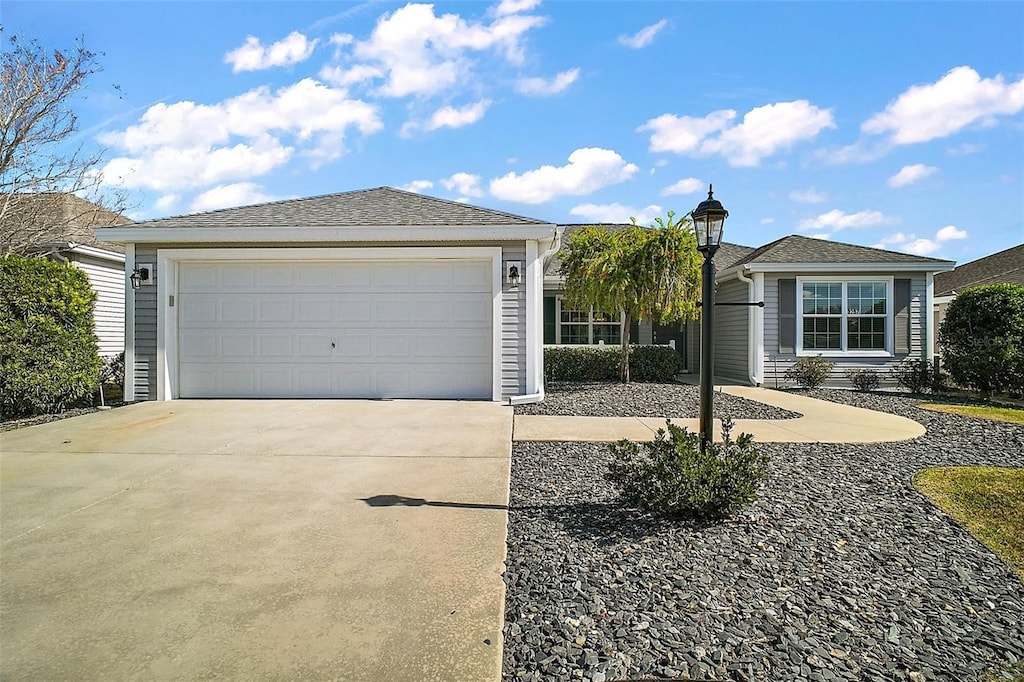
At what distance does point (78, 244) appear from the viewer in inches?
440

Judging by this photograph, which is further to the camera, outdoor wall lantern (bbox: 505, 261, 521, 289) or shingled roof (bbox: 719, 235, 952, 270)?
shingled roof (bbox: 719, 235, 952, 270)

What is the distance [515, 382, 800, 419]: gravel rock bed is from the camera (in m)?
8.34

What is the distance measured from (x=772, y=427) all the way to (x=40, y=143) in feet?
51.2

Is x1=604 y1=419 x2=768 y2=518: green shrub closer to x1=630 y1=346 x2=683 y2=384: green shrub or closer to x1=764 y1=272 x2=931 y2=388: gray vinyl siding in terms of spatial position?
x1=630 y1=346 x2=683 y2=384: green shrub

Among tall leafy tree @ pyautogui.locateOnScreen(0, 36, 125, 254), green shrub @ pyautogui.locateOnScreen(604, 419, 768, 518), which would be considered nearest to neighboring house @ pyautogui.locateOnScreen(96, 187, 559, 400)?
tall leafy tree @ pyautogui.locateOnScreen(0, 36, 125, 254)

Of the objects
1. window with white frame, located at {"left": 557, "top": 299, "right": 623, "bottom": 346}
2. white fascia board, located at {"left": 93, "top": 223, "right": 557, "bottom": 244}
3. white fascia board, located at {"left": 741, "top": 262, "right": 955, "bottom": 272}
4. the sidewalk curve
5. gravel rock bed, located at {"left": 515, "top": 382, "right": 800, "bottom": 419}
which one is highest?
white fascia board, located at {"left": 93, "top": 223, "right": 557, "bottom": 244}

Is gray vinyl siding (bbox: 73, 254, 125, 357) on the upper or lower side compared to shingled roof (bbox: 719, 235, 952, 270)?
lower

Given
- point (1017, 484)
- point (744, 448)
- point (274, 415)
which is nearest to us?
point (744, 448)

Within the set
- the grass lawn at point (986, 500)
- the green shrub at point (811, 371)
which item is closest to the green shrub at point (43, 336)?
the grass lawn at point (986, 500)

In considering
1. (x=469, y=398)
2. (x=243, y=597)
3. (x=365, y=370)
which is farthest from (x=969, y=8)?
(x=243, y=597)

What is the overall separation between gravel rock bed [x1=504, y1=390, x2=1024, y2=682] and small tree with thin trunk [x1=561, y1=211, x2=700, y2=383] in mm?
5949

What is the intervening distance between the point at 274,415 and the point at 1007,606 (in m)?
7.69

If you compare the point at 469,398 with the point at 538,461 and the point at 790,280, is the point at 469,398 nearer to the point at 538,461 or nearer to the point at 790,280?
the point at 538,461

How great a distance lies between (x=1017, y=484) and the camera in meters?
4.77
